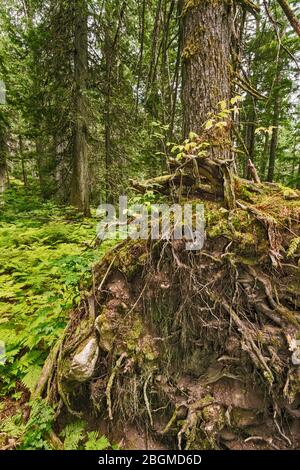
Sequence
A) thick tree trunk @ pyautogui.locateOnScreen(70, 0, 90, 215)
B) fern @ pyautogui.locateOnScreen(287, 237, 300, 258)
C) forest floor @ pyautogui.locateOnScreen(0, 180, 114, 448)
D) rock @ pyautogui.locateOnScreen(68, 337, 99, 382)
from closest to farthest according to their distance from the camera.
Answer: fern @ pyautogui.locateOnScreen(287, 237, 300, 258)
rock @ pyautogui.locateOnScreen(68, 337, 99, 382)
forest floor @ pyautogui.locateOnScreen(0, 180, 114, 448)
thick tree trunk @ pyautogui.locateOnScreen(70, 0, 90, 215)

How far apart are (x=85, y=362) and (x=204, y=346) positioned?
103 centimetres

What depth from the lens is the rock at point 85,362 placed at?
236cm

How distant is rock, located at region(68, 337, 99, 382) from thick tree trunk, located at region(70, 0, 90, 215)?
547 cm

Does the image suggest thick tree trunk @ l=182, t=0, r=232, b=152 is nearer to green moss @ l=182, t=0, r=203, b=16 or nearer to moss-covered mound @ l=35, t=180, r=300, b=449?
green moss @ l=182, t=0, r=203, b=16

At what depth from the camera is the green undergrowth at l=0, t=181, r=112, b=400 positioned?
2.88 metres

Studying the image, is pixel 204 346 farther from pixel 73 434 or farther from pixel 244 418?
pixel 73 434

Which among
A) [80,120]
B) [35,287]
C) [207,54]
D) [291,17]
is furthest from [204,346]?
[80,120]

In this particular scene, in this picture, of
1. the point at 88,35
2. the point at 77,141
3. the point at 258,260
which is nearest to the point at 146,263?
the point at 258,260

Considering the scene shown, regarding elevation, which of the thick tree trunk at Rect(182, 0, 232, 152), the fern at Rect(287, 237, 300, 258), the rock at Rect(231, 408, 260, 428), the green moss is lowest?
the rock at Rect(231, 408, 260, 428)

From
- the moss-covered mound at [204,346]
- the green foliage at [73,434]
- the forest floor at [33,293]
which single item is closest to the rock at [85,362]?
the moss-covered mound at [204,346]

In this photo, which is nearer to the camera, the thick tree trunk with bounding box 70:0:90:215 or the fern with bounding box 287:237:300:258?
the fern with bounding box 287:237:300:258

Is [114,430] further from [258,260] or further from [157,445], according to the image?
[258,260]

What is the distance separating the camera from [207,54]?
282 cm

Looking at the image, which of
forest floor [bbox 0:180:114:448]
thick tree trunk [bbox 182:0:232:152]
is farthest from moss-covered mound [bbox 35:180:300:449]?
thick tree trunk [bbox 182:0:232:152]
